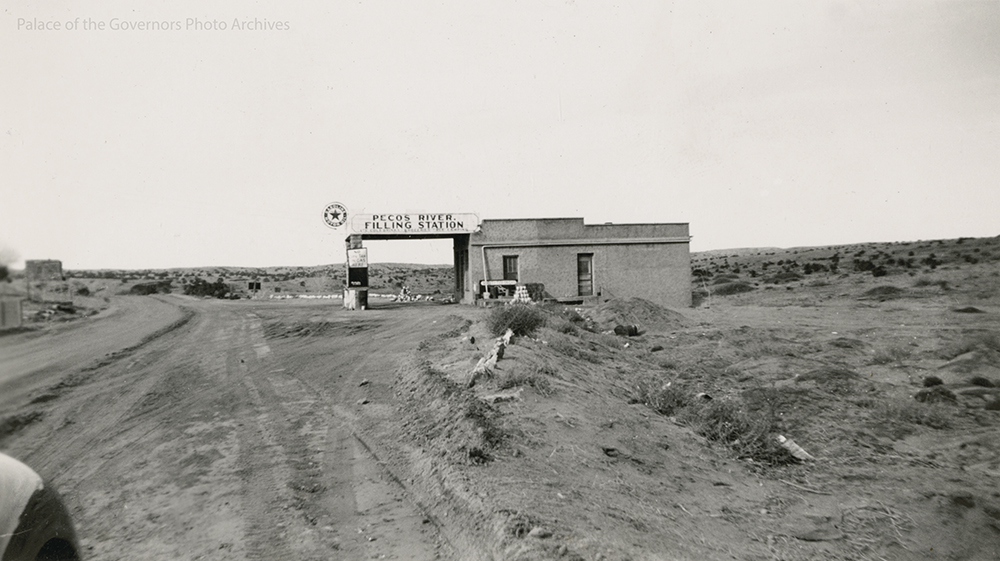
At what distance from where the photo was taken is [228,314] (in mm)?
24844

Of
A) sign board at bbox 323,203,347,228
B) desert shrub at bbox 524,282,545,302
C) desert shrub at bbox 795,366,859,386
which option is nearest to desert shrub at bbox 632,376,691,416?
desert shrub at bbox 795,366,859,386

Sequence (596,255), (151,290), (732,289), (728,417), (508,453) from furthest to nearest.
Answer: (151,290), (732,289), (596,255), (728,417), (508,453)

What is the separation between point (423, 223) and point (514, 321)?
14614mm

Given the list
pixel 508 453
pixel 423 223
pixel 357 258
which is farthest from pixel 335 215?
pixel 508 453

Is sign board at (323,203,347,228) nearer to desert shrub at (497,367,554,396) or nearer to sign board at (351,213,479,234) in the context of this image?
sign board at (351,213,479,234)

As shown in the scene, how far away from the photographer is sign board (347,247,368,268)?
2608 centimetres

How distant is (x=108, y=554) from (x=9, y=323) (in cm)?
280

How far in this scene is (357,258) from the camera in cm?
2616

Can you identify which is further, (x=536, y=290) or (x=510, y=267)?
(x=510, y=267)

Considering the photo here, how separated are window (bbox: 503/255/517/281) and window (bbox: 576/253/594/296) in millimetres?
2945

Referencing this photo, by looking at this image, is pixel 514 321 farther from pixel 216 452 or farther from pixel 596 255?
pixel 596 255

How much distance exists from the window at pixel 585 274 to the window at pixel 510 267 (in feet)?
9.66

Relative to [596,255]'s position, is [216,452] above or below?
below

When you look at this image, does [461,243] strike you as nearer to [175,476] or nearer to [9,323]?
[175,476]
